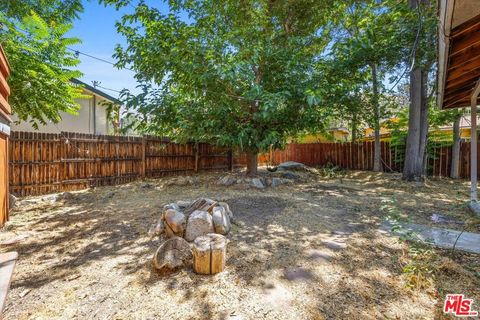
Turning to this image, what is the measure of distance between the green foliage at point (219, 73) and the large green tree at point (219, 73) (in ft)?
0.07

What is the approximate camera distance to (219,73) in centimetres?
489

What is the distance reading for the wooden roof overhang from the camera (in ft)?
5.68

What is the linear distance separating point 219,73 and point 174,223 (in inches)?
122

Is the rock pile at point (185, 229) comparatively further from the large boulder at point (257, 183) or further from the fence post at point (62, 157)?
the fence post at point (62, 157)

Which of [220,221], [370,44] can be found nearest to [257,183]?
[220,221]

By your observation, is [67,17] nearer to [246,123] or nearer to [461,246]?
[246,123]

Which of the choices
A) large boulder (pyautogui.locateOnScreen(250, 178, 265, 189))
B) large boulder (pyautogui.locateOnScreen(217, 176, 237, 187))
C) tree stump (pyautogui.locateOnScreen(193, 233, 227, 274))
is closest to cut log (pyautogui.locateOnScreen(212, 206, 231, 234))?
tree stump (pyautogui.locateOnScreen(193, 233, 227, 274))

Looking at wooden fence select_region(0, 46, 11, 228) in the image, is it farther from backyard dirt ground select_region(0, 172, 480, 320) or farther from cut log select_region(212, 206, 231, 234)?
cut log select_region(212, 206, 231, 234)

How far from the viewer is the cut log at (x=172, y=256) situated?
86.8 inches

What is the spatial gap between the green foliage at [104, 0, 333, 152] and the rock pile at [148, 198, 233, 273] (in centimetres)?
254

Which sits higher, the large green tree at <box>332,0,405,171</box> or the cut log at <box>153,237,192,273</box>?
the large green tree at <box>332,0,405,171</box>

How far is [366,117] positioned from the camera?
8.45 m

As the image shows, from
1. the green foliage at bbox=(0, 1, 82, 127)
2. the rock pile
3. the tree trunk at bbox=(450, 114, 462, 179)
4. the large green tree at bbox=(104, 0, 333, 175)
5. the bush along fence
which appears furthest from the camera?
the tree trunk at bbox=(450, 114, 462, 179)

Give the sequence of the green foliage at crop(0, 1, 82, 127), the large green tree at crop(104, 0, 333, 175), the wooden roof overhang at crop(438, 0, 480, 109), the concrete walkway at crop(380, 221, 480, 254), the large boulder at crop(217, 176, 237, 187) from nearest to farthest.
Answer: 1. the wooden roof overhang at crop(438, 0, 480, 109)
2. the concrete walkway at crop(380, 221, 480, 254)
3. the green foliage at crop(0, 1, 82, 127)
4. the large green tree at crop(104, 0, 333, 175)
5. the large boulder at crop(217, 176, 237, 187)
